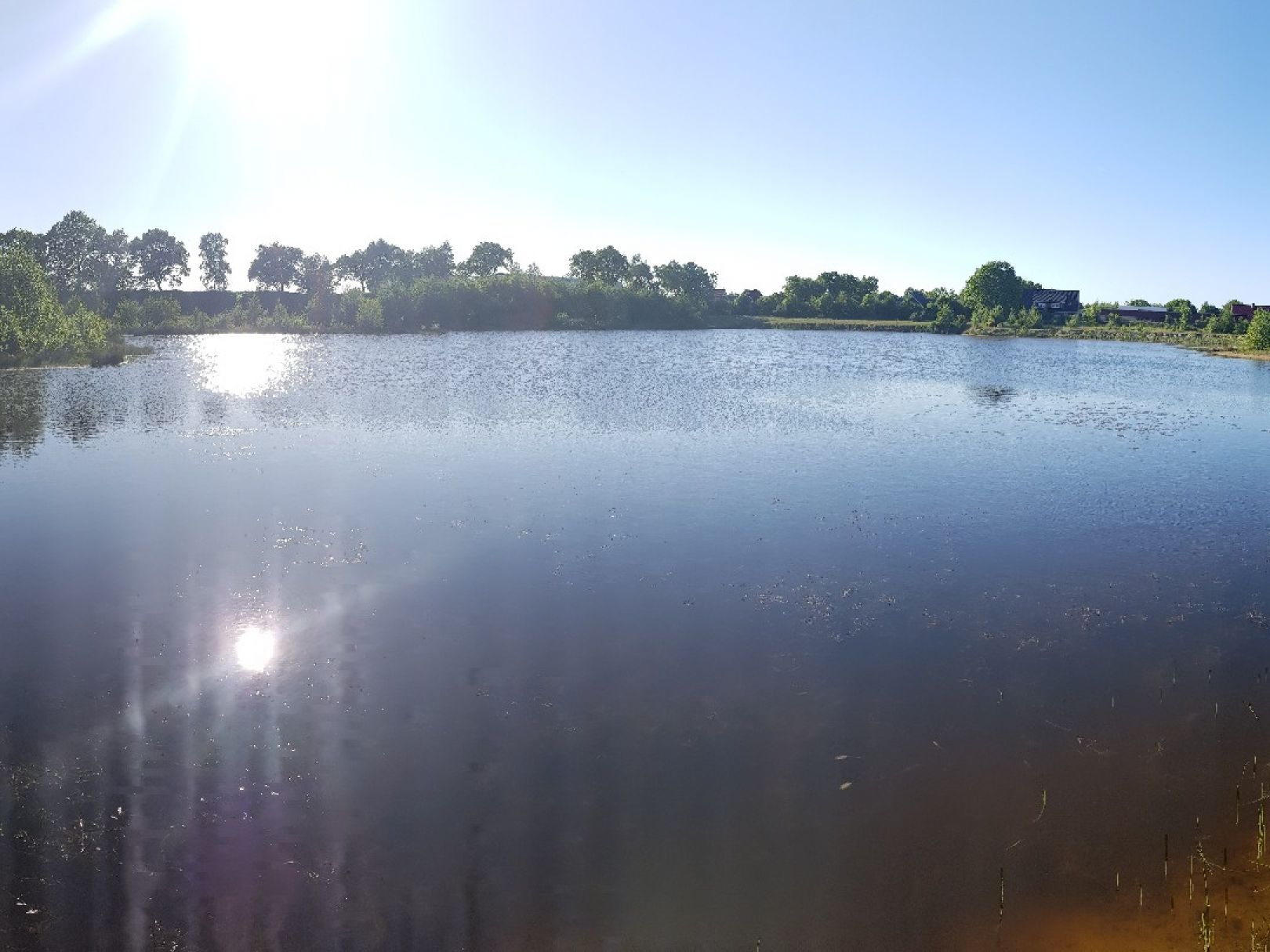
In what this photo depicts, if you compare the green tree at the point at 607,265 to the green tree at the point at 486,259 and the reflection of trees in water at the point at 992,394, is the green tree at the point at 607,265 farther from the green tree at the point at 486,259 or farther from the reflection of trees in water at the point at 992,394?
the reflection of trees in water at the point at 992,394

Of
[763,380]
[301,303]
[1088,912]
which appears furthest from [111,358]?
[301,303]

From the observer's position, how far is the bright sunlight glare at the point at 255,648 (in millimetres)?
13477

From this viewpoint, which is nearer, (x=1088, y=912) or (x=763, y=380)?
(x=1088, y=912)

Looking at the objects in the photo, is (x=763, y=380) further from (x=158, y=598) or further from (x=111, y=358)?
(x=111, y=358)

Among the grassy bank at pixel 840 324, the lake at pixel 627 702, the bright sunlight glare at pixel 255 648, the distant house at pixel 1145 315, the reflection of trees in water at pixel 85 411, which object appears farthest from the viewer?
the distant house at pixel 1145 315

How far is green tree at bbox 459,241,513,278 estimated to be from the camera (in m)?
177

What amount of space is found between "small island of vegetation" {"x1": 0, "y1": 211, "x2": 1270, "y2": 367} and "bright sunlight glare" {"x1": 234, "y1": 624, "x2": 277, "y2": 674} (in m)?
68.3

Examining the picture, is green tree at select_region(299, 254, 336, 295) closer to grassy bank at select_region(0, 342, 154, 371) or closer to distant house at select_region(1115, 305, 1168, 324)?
grassy bank at select_region(0, 342, 154, 371)

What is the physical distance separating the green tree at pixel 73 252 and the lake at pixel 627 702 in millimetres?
129387

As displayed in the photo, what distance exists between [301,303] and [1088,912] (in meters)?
154

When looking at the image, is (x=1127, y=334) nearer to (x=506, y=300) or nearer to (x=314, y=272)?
(x=506, y=300)

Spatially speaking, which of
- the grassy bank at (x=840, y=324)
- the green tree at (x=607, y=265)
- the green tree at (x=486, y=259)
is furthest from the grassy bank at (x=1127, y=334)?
the green tree at (x=486, y=259)

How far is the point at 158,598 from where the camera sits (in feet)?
52.7

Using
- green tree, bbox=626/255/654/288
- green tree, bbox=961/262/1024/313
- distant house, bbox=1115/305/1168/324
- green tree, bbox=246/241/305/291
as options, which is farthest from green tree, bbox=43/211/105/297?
distant house, bbox=1115/305/1168/324
